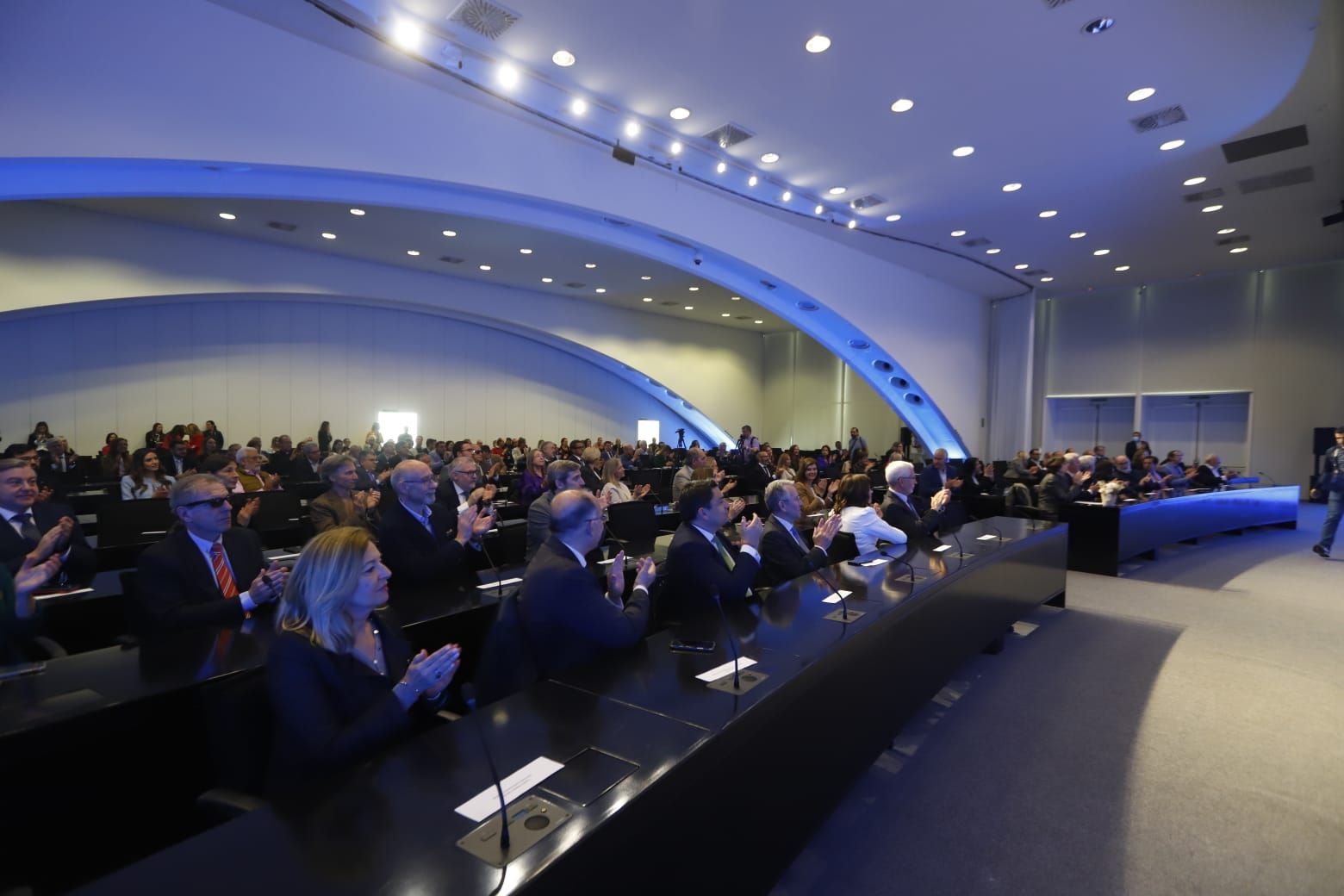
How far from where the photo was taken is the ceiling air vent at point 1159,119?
6.12 metres

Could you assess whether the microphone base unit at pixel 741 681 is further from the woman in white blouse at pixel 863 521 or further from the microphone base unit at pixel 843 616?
the woman in white blouse at pixel 863 521

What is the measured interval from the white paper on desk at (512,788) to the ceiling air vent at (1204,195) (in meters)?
10.3

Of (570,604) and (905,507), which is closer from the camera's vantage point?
(570,604)

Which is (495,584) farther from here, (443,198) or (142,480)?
(142,480)

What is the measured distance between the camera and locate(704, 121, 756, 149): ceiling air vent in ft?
21.5

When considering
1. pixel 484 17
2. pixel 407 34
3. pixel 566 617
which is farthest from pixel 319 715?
pixel 407 34

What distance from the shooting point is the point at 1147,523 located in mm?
6867

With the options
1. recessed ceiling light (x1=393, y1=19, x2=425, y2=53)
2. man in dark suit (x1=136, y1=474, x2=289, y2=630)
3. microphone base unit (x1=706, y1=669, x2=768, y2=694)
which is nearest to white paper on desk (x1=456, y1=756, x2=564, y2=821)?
microphone base unit (x1=706, y1=669, x2=768, y2=694)

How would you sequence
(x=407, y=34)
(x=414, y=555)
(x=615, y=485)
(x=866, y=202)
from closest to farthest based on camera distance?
(x=414, y=555) → (x=407, y=34) → (x=615, y=485) → (x=866, y=202)

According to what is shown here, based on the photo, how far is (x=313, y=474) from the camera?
8.99 meters

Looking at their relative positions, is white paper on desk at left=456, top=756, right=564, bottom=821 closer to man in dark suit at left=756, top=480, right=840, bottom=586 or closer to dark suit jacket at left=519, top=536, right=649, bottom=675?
dark suit jacket at left=519, top=536, right=649, bottom=675

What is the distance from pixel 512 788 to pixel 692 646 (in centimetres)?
97

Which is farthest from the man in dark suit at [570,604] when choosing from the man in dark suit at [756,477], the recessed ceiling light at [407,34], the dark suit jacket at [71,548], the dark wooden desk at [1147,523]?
the man in dark suit at [756,477]

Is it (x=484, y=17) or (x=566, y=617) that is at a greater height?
(x=484, y=17)
